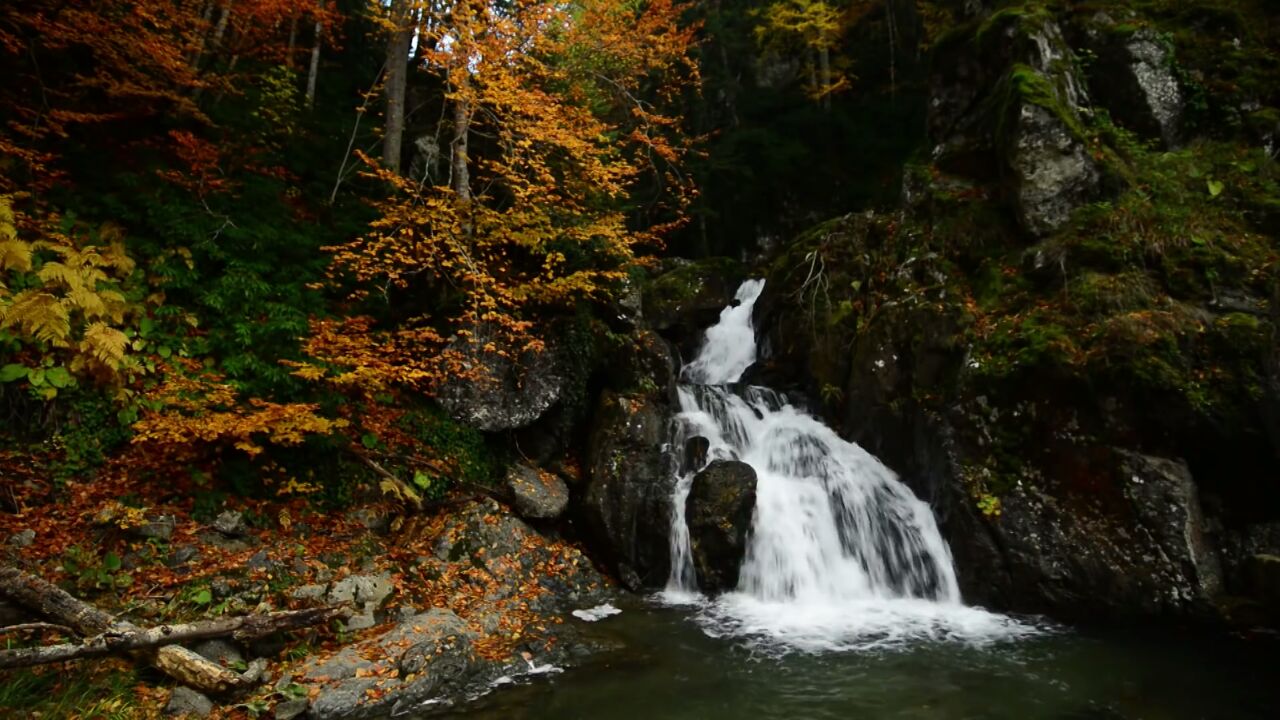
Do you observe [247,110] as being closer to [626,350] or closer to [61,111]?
[61,111]

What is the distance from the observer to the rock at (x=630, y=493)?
9117 mm

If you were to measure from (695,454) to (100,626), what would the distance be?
25.0ft

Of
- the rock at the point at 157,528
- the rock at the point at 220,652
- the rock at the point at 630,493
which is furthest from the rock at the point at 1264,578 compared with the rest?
the rock at the point at 157,528

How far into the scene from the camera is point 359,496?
8125 millimetres

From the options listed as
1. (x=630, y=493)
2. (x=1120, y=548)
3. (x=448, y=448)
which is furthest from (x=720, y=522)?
(x=1120, y=548)

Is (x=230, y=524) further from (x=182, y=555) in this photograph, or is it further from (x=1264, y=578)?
(x=1264, y=578)

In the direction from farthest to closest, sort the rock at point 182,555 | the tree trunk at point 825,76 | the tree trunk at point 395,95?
the tree trunk at point 825,76, the tree trunk at point 395,95, the rock at point 182,555

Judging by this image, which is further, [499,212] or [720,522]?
[499,212]

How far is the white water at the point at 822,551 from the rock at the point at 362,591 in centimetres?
393

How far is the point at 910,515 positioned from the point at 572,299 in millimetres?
6319

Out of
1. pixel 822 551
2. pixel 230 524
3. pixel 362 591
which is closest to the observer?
pixel 362 591

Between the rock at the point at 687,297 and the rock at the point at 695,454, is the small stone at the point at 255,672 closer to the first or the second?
the rock at the point at 695,454

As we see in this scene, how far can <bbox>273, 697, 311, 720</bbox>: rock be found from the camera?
16.1ft

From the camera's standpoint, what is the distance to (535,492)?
915 centimetres
